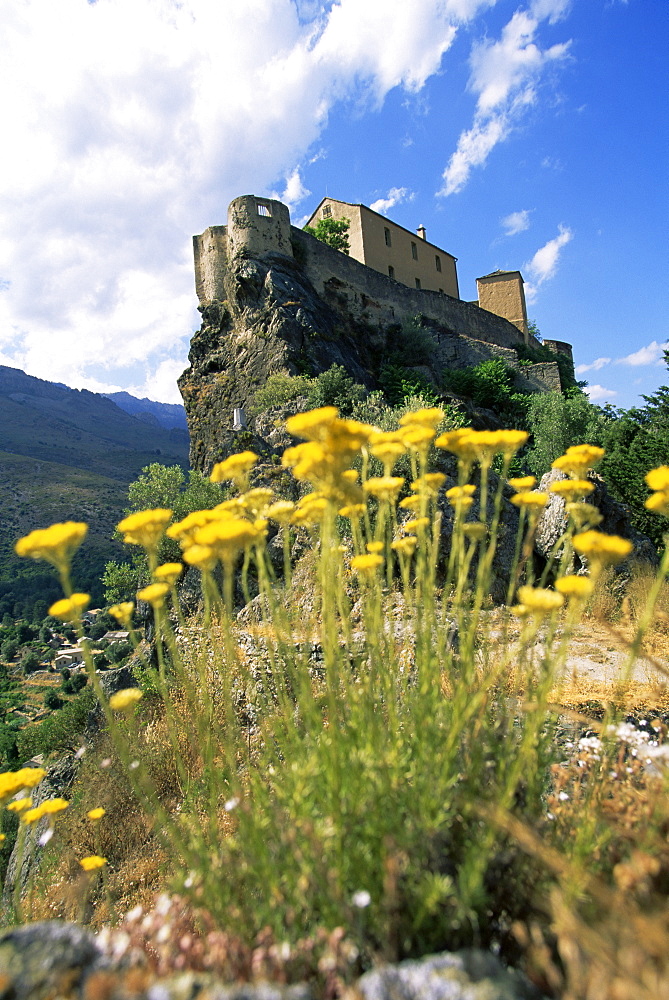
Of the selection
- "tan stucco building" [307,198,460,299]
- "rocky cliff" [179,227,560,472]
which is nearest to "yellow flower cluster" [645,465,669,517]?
"rocky cliff" [179,227,560,472]

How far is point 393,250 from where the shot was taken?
27.0 metres

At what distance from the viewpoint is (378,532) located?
1956 millimetres

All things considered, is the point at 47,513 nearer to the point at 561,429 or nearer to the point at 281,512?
the point at 561,429

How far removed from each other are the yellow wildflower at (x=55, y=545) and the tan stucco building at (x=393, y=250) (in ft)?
87.0

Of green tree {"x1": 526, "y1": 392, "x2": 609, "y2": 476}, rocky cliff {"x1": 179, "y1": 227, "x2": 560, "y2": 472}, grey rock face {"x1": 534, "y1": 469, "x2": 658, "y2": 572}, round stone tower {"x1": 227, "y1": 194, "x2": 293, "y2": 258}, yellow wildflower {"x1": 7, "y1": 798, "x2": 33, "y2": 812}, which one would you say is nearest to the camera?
yellow wildflower {"x1": 7, "y1": 798, "x2": 33, "y2": 812}

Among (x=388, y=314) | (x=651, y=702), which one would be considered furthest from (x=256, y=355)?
(x=651, y=702)

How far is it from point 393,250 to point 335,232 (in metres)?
3.84

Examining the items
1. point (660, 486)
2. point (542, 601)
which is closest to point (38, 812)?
point (542, 601)

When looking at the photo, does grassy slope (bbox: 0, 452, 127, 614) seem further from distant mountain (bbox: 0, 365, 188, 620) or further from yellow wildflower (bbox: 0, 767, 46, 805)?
yellow wildflower (bbox: 0, 767, 46, 805)

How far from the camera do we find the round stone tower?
18844mm

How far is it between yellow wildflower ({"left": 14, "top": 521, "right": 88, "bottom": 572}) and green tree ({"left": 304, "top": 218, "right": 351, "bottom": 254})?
2695 centimetres

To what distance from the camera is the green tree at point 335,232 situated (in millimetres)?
24984

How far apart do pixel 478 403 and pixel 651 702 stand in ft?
64.3

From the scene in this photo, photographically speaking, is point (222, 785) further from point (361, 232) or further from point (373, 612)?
point (361, 232)
